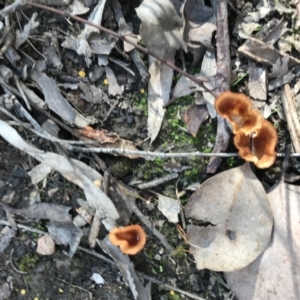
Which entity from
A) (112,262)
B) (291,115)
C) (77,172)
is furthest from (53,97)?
(291,115)

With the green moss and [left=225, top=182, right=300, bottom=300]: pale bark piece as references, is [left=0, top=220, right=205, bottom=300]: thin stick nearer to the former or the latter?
the green moss

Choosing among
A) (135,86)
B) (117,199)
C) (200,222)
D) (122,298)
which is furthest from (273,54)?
(122,298)

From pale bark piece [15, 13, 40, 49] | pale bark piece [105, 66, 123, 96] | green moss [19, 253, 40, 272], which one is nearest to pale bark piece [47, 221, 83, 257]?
green moss [19, 253, 40, 272]

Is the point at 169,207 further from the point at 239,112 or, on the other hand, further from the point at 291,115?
the point at 291,115

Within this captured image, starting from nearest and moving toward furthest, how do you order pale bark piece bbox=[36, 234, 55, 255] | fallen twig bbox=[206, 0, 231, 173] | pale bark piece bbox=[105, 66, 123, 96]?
fallen twig bbox=[206, 0, 231, 173] → pale bark piece bbox=[105, 66, 123, 96] → pale bark piece bbox=[36, 234, 55, 255]

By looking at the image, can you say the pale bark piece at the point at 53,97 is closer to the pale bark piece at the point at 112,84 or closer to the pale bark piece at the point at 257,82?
the pale bark piece at the point at 112,84

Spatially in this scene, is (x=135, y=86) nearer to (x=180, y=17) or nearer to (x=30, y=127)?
(x=180, y=17)
